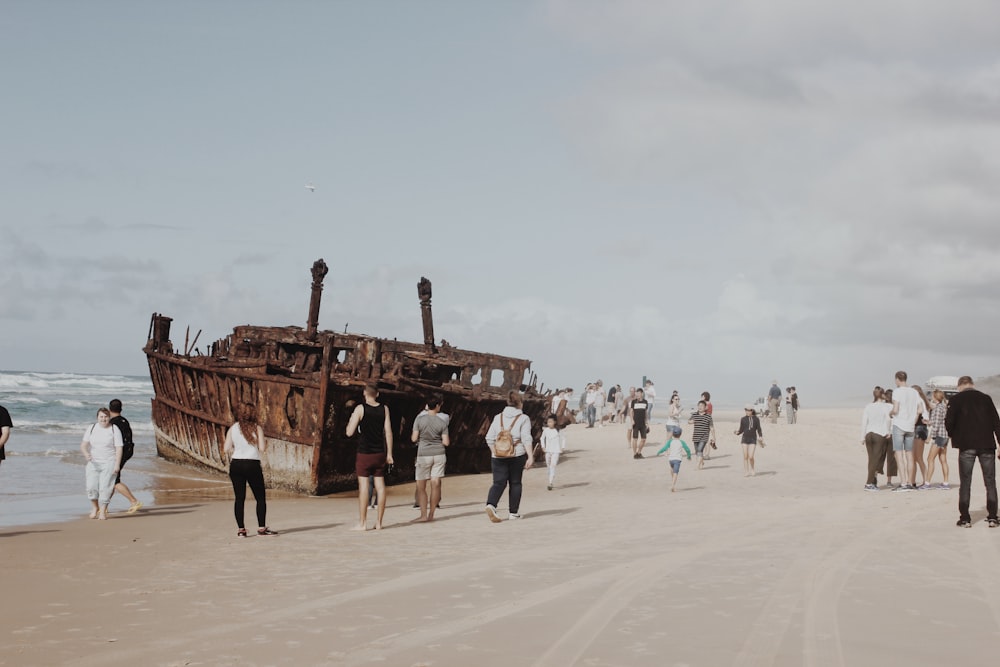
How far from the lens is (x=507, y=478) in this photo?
1169 centimetres

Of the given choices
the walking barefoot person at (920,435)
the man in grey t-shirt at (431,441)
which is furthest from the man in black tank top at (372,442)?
the walking barefoot person at (920,435)

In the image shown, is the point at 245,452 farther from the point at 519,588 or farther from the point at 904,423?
the point at 904,423

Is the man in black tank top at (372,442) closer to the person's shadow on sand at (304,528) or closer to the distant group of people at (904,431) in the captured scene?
the person's shadow on sand at (304,528)

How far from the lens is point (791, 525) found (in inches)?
431

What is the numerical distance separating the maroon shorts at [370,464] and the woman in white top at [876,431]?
8.28 metres

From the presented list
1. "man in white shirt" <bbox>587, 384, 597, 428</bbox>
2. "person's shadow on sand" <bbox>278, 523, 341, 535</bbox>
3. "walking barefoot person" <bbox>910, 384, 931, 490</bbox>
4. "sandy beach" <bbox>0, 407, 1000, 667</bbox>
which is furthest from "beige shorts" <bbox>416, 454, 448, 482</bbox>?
"man in white shirt" <bbox>587, 384, 597, 428</bbox>

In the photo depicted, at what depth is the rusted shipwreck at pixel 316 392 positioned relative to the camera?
16188 millimetres

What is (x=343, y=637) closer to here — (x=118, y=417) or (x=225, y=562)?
(x=225, y=562)

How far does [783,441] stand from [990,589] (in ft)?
64.1

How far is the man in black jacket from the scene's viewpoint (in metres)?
10.3

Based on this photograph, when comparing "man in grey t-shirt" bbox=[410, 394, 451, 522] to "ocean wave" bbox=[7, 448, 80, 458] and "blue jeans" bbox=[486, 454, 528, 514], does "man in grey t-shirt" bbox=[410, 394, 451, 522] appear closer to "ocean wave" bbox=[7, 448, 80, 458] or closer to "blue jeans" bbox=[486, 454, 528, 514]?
"blue jeans" bbox=[486, 454, 528, 514]

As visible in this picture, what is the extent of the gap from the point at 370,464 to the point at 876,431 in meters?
8.73

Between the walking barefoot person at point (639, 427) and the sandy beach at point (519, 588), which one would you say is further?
the walking barefoot person at point (639, 427)

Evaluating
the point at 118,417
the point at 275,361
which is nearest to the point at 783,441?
the point at 275,361
